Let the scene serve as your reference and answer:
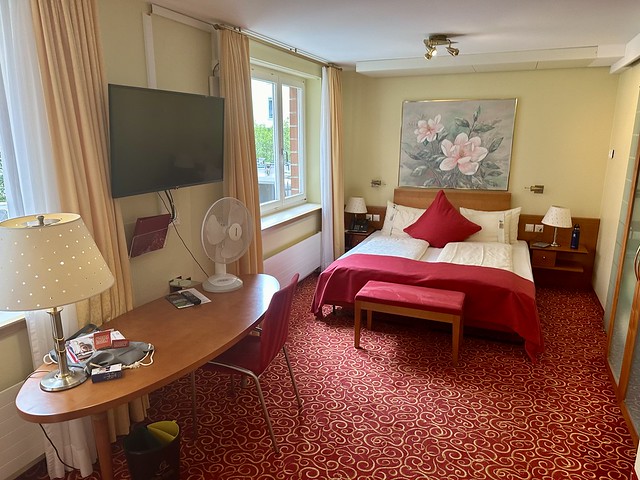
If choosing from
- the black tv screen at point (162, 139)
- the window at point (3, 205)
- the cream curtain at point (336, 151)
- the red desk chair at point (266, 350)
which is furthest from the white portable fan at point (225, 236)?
the cream curtain at point (336, 151)

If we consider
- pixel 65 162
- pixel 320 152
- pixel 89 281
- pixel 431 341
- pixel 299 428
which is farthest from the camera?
pixel 320 152

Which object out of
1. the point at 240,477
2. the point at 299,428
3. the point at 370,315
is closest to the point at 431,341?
the point at 370,315

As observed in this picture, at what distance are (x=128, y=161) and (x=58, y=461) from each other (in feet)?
5.06

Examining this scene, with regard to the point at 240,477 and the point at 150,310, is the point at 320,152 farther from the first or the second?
the point at 240,477

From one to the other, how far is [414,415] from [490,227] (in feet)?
9.18

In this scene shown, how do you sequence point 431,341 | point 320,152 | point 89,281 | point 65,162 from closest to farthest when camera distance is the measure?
point 89,281 < point 65,162 < point 431,341 < point 320,152

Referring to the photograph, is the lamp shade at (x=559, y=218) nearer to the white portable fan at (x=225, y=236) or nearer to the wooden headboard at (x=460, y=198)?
the wooden headboard at (x=460, y=198)

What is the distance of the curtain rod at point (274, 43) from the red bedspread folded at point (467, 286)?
203 centimetres

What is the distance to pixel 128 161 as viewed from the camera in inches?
93.4

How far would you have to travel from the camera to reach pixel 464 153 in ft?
17.0

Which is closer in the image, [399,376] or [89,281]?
[89,281]

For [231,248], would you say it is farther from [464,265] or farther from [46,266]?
[464,265]

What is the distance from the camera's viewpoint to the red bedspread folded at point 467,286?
3.34 meters

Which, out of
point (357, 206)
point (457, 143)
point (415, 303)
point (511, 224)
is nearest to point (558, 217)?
point (511, 224)
